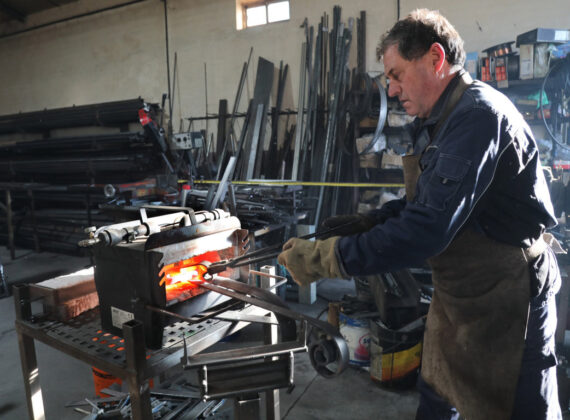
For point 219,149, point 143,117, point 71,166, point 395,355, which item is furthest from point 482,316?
point 71,166

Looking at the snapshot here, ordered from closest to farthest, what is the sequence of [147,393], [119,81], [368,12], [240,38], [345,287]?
[147,393] < [345,287] < [368,12] < [240,38] < [119,81]

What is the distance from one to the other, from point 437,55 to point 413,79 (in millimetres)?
85

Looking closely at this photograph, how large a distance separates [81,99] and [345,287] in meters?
5.82

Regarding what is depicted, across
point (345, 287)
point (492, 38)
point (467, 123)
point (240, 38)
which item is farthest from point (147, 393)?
point (240, 38)

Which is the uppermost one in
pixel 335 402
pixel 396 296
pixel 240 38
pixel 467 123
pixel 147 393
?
pixel 240 38

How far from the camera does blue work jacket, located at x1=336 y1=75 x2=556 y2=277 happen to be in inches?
35.9

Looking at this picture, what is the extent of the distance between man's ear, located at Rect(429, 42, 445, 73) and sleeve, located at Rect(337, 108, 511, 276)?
0.21 metres

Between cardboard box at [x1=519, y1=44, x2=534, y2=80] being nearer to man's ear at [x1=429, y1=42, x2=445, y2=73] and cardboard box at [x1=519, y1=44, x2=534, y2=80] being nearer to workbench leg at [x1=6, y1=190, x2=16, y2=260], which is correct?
man's ear at [x1=429, y1=42, x2=445, y2=73]

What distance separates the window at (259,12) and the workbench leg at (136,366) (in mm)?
5133

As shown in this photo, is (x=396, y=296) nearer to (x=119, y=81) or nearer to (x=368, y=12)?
Answer: (x=368, y=12)

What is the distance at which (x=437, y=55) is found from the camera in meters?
1.09

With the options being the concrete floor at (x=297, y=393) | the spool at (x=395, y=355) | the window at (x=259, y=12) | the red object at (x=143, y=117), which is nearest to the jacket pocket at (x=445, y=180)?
the spool at (x=395, y=355)

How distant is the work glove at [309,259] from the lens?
3.46 ft

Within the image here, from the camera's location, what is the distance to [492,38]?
13.9 feet
